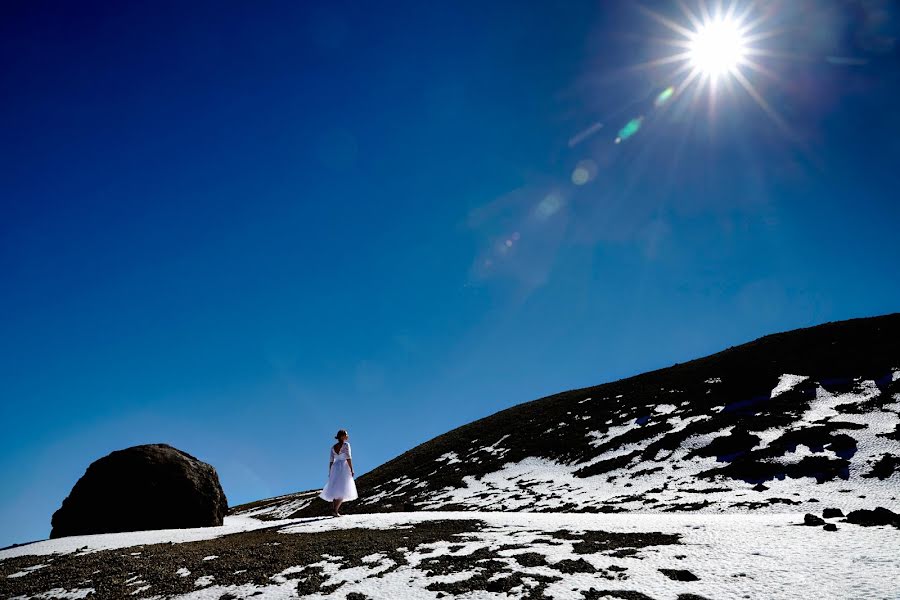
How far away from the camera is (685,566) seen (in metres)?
8.80

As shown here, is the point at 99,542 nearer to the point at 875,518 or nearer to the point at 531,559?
the point at 531,559

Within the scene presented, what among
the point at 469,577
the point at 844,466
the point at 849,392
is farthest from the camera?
the point at 849,392

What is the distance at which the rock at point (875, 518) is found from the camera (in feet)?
35.0

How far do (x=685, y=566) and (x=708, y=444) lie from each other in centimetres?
2044

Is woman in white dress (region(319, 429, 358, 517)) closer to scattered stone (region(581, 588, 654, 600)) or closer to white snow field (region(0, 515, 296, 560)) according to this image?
white snow field (region(0, 515, 296, 560))

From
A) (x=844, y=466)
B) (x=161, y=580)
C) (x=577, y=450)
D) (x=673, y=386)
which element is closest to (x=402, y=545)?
(x=161, y=580)

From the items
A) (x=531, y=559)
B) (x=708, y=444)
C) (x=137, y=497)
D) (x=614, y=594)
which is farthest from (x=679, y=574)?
(x=137, y=497)

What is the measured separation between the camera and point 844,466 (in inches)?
771

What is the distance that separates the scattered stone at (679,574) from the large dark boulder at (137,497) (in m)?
19.9

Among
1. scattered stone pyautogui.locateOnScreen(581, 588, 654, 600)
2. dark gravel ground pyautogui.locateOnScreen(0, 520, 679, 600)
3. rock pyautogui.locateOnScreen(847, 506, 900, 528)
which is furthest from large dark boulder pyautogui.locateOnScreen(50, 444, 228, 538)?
rock pyautogui.locateOnScreen(847, 506, 900, 528)

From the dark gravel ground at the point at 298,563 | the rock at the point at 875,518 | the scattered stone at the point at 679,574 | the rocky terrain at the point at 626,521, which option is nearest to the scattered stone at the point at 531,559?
the dark gravel ground at the point at 298,563

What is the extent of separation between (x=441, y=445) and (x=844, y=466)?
3435cm

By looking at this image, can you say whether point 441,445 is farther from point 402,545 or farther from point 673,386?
point 402,545

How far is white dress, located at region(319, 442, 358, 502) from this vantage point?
19.5 m
